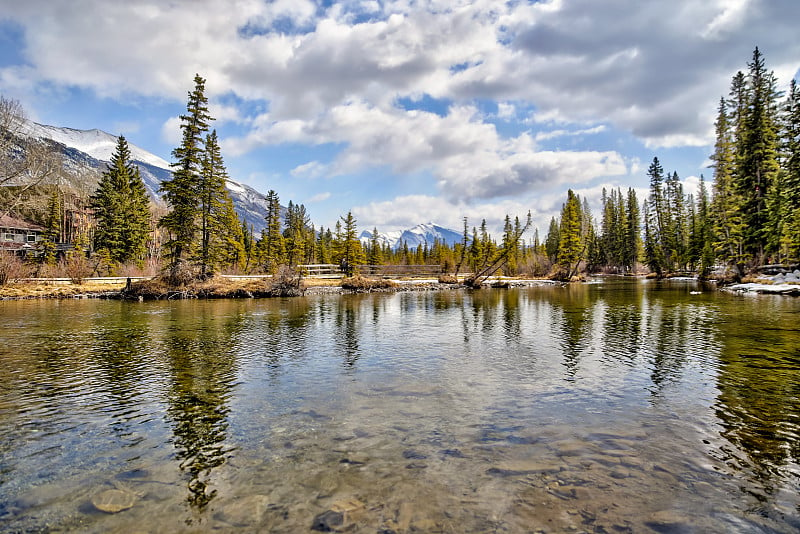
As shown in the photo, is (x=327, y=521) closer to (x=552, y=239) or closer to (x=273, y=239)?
(x=273, y=239)

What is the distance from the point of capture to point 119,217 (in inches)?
2056

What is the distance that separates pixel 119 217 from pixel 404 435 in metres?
60.0

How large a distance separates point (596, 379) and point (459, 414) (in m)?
4.68

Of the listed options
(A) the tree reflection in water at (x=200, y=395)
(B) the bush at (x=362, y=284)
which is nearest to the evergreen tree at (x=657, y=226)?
(B) the bush at (x=362, y=284)

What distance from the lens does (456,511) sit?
4773mm

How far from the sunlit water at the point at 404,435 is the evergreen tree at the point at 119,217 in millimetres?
45302

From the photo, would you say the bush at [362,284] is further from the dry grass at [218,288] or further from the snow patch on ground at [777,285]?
the snow patch on ground at [777,285]

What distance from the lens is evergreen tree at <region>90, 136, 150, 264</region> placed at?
52031 millimetres

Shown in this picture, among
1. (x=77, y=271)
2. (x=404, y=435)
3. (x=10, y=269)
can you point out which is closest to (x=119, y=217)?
(x=77, y=271)

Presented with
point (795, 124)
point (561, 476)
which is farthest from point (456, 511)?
point (795, 124)

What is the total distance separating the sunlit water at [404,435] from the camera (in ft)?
15.5

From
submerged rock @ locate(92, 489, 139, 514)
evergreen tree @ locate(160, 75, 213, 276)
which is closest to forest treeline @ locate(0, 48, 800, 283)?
evergreen tree @ locate(160, 75, 213, 276)

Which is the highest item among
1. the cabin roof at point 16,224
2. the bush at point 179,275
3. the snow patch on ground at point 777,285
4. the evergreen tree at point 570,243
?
the cabin roof at point 16,224

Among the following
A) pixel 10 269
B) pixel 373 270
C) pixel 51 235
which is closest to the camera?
pixel 10 269
